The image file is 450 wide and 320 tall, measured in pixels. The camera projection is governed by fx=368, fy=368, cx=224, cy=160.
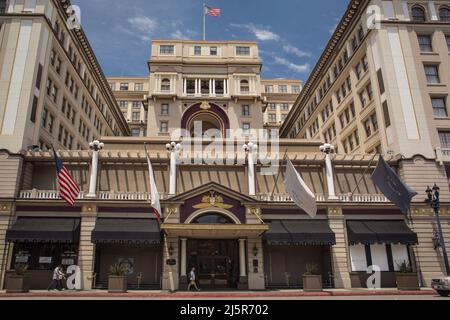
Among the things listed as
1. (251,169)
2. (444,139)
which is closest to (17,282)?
(251,169)

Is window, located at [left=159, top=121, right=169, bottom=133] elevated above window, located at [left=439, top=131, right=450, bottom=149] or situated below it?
above

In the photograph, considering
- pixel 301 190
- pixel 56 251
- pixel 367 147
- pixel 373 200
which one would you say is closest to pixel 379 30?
pixel 367 147

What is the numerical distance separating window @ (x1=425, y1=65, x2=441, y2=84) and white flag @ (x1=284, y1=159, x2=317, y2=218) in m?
18.7

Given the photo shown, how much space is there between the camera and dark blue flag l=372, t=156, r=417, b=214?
953 inches

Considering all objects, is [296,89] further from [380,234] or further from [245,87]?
[380,234]

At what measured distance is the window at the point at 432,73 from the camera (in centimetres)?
3438

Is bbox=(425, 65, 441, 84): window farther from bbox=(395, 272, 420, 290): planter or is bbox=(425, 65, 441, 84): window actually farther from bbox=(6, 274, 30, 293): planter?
bbox=(6, 274, 30, 293): planter

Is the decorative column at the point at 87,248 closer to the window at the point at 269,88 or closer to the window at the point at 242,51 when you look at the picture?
the window at the point at 242,51

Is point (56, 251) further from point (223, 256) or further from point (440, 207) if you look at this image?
point (440, 207)

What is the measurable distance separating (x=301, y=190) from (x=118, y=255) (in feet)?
51.1

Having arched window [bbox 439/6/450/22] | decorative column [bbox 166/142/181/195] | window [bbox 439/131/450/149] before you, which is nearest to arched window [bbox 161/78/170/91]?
decorative column [bbox 166/142/181/195]

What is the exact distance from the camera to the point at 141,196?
29922 mm

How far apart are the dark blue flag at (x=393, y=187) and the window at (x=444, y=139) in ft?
34.5

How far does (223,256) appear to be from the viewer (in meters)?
30.0
